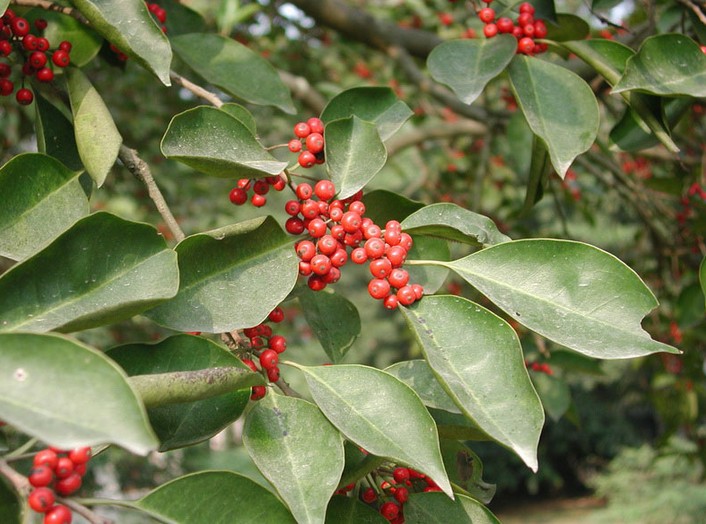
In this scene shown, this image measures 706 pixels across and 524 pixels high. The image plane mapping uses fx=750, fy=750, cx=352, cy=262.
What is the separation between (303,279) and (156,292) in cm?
38

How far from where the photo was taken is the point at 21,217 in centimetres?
93

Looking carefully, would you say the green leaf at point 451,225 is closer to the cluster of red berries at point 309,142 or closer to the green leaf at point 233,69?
the cluster of red berries at point 309,142

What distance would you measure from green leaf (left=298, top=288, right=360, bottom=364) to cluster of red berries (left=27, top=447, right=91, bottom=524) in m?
0.48

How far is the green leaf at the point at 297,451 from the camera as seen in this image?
789mm

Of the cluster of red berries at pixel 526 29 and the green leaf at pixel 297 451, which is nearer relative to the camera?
the green leaf at pixel 297 451

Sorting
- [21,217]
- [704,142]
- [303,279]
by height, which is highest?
[21,217]

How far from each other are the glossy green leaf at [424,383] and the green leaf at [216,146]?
0.32m

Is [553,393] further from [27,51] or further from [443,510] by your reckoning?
[27,51]

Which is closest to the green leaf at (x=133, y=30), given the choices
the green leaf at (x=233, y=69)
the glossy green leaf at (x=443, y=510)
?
the green leaf at (x=233, y=69)

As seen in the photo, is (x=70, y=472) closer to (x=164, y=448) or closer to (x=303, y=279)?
(x=164, y=448)

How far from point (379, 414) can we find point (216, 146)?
40 centimetres

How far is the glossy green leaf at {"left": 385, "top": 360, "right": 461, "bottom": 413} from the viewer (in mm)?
983

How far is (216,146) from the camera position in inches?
38.5

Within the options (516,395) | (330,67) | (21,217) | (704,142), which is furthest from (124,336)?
(516,395)
